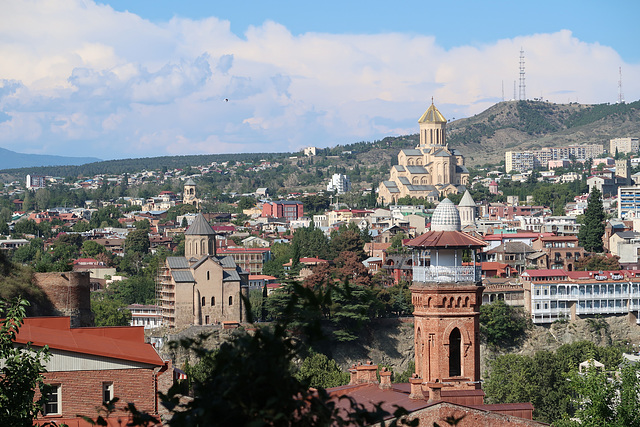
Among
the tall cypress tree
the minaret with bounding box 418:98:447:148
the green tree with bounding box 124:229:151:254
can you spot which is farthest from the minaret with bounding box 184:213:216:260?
the minaret with bounding box 418:98:447:148

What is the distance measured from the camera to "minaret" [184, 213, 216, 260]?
74.9m

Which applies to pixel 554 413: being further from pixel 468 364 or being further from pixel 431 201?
pixel 431 201

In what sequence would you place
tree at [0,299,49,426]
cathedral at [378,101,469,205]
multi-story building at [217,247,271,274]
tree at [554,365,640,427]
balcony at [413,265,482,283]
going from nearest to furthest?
tree at [0,299,49,426] < tree at [554,365,640,427] < balcony at [413,265,482,283] < multi-story building at [217,247,271,274] < cathedral at [378,101,469,205]

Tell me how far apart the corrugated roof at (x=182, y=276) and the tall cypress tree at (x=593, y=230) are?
4123 centimetres

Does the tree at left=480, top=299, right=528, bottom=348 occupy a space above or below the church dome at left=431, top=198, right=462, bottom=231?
below


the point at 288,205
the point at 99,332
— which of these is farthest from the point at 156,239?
the point at 99,332

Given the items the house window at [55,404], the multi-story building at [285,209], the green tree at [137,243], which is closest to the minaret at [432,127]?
the multi-story building at [285,209]

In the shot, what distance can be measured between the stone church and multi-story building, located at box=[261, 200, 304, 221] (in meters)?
89.7

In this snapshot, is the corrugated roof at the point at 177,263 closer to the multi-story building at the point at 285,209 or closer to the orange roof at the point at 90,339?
the orange roof at the point at 90,339

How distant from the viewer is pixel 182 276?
72875 millimetres

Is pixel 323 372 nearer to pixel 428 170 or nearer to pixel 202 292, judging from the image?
pixel 202 292

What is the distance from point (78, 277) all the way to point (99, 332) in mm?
20071

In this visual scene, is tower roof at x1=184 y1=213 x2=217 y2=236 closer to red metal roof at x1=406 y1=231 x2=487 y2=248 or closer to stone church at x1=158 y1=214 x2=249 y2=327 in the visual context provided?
stone church at x1=158 y1=214 x2=249 y2=327

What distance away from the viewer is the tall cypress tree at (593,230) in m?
99.2
